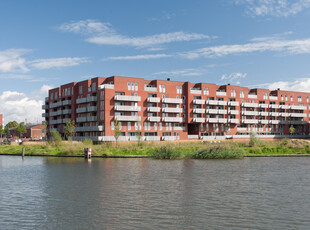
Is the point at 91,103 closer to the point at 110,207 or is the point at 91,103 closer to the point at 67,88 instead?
the point at 67,88

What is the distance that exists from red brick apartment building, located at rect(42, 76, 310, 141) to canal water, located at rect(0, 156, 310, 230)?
58305 millimetres

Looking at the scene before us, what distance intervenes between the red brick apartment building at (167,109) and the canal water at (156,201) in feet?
191

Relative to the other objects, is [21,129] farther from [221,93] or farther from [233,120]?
[233,120]

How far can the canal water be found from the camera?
53.9ft

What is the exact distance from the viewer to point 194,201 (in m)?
20.8

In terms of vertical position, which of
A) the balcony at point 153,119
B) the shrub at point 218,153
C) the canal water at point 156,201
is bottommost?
the canal water at point 156,201

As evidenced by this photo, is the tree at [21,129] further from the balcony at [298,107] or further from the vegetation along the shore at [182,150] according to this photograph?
the balcony at [298,107]

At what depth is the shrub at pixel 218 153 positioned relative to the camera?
5053 cm

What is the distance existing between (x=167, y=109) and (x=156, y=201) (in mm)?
77026

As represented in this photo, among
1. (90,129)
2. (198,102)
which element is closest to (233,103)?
(198,102)

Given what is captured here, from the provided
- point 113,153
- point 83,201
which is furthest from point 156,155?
point 83,201

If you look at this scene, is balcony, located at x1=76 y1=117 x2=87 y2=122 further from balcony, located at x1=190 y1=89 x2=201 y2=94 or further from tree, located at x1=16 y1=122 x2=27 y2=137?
tree, located at x1=16 y1=122 x2=27 y2=137

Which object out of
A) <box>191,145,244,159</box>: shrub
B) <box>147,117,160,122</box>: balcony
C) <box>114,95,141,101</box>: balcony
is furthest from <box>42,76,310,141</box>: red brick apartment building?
<box>191,145,244,159</box>: shrub

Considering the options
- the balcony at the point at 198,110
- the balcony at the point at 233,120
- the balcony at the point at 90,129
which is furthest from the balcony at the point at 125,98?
the balcony at the point at 233,120
